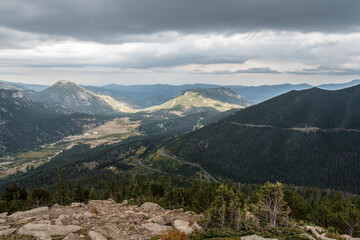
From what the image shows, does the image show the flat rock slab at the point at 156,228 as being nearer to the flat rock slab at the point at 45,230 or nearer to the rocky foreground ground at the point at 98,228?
the rocky foreground ground at the point at 98,228

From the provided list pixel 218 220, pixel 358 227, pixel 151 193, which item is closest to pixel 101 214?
pixel 218 220

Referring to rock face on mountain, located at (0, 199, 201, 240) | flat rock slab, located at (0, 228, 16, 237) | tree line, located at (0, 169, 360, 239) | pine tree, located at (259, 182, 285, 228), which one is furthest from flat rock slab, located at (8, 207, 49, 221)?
pine tree, located at (259, 182, 285, 228)

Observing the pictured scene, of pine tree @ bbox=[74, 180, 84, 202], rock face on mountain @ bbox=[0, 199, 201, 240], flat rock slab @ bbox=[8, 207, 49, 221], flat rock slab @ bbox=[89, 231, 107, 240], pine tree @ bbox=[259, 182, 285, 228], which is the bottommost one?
pine tree @ bbox=[74, 180, 84, 202]

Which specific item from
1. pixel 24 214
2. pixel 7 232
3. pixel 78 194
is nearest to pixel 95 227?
pixel 7 232

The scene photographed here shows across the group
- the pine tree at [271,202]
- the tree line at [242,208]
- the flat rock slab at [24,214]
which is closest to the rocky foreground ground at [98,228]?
the flat rock slab at [24,214]

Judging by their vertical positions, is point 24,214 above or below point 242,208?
above

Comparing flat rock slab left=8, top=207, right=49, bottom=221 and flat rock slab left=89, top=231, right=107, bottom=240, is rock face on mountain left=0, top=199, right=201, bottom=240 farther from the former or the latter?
flat rock slab left=8, top=207, right=49, bottom=221

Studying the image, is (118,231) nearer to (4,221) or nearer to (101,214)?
(101,214)

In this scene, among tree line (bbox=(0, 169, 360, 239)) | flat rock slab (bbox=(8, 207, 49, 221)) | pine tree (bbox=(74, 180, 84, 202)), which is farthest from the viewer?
pine tree (bbox=(74, 180, 84, 202))

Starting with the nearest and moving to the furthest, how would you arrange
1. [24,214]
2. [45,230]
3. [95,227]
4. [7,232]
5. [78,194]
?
[45,230] → [7,232] → [95,227] → [24,214] → [78,194]

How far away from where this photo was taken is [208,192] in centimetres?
6550

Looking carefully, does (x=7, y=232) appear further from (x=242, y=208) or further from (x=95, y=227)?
(x=242, y=208)

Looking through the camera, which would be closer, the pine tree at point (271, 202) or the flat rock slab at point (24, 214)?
the pine tree at point (271, 202)

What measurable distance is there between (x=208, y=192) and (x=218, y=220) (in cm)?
2258
